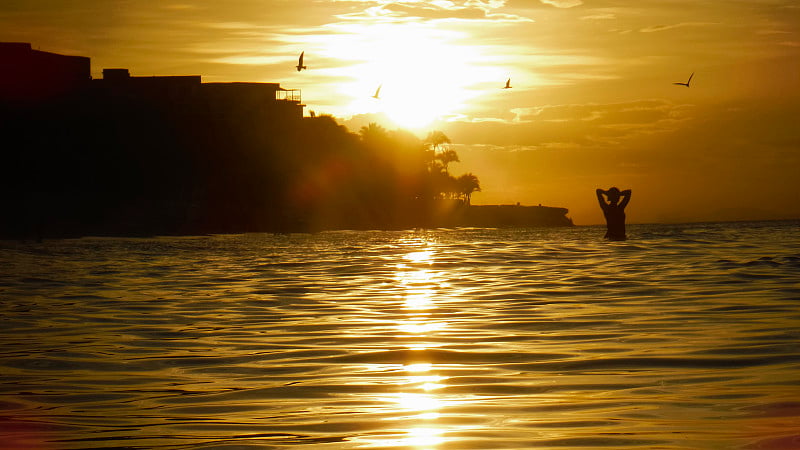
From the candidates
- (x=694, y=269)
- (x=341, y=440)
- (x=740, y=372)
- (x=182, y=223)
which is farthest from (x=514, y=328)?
(x=182, y=223)

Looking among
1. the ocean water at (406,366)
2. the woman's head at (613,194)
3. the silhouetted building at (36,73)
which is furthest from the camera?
the silhouetted building at (36,73)

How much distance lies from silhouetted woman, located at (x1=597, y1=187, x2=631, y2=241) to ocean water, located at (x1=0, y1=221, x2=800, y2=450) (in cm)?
2304

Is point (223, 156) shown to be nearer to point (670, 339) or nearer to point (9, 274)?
point (9, 274)

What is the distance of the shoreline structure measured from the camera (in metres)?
100

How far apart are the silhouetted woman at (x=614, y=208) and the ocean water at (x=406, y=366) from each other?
23.0 meters

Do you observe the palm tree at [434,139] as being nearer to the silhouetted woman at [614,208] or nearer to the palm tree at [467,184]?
the palm tree at [467,184]

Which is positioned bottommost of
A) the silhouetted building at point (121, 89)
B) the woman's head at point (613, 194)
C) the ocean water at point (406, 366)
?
the ocean water at point (406, 366)

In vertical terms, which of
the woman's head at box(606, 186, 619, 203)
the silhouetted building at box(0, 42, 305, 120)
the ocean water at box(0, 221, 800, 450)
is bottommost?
the ocean water at box(0, 221, 800, 450)

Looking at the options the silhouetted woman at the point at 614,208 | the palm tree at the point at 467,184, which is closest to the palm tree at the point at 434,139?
the palm tree at the point at 467,184

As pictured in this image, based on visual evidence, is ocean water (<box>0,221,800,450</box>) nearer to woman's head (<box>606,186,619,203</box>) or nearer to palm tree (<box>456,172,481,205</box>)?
woman's head (<box>606,186,619,203</box>)

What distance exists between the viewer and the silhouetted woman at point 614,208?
4279 centimetres

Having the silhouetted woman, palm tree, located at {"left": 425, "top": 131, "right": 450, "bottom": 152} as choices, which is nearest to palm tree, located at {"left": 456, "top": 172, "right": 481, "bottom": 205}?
palm tree, located at {"left": 425, "top": 131, "right": 450, "bottom": 152}

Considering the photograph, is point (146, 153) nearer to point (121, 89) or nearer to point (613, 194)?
point (121, 89)

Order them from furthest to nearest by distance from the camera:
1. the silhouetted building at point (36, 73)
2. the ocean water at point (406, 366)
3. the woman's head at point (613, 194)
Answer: the silhouetted building at point (36, 73) < the woman's head at point (613, 194) < the ocean water at point (406, 366)
